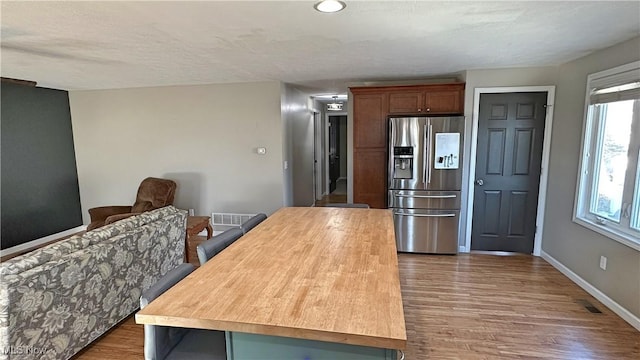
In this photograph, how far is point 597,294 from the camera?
299 cm

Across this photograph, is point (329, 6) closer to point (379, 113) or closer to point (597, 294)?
point (379, 113)

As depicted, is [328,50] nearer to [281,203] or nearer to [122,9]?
[122,9]

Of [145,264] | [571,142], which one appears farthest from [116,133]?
[571,142]

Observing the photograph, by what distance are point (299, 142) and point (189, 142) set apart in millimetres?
1824

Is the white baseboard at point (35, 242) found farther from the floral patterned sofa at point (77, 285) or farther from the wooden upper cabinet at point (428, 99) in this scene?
the wooden upper cabinet at point (428, 99)

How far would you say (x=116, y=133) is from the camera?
5.15 metres

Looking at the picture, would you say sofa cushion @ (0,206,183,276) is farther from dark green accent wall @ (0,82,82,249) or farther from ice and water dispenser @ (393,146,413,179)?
dark green accent wall @ (0,82,82,249)

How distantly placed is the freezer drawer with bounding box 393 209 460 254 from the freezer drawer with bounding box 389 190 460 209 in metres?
0.06

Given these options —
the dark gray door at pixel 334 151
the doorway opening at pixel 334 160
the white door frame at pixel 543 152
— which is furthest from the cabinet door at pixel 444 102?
the dark gray door at pixel 334 151

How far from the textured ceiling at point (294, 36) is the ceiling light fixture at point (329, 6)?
0.05 m

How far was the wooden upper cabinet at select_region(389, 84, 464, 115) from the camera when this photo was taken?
4.07 metres

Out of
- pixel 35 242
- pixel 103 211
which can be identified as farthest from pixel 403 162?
pixel 35 242

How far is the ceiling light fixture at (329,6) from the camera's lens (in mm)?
1905

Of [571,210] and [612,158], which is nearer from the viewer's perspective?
[612,158]
